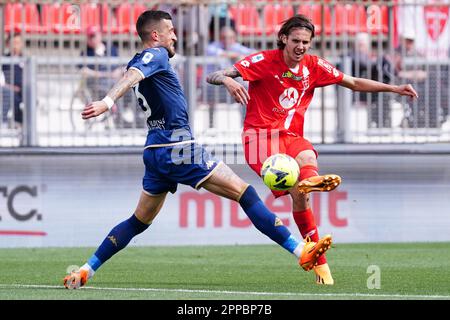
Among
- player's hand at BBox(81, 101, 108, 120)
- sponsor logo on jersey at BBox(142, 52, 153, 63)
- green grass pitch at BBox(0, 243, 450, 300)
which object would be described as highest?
sponsor logo on jersey at BBox(142, 52, 153, 63)

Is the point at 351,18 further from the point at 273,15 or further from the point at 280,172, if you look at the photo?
the point at 280,172

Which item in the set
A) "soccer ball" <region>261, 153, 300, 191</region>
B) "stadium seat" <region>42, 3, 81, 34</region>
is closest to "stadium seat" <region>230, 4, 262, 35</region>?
"stadium seat" <region>42, 3, 81, 34</region>

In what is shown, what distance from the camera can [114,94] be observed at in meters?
8.91

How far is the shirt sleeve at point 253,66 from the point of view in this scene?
35.6 feet

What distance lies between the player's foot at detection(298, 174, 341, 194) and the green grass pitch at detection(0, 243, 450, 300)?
83 cm

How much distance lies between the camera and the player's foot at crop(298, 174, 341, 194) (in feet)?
31.5

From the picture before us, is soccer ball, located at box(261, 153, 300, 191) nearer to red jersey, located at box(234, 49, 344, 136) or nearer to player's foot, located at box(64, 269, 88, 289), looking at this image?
red jersey, located at box(234, 49, 344, 136)

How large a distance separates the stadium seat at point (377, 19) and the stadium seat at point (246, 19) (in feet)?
5.06

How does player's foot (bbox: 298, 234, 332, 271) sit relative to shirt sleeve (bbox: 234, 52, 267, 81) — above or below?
below

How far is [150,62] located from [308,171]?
1.72 meters

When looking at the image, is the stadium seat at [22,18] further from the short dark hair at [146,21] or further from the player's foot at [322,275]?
the player's foot at [322,275]

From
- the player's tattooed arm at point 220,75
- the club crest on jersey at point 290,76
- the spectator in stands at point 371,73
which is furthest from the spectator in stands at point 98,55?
the player's tattooed arm at point 220,75
